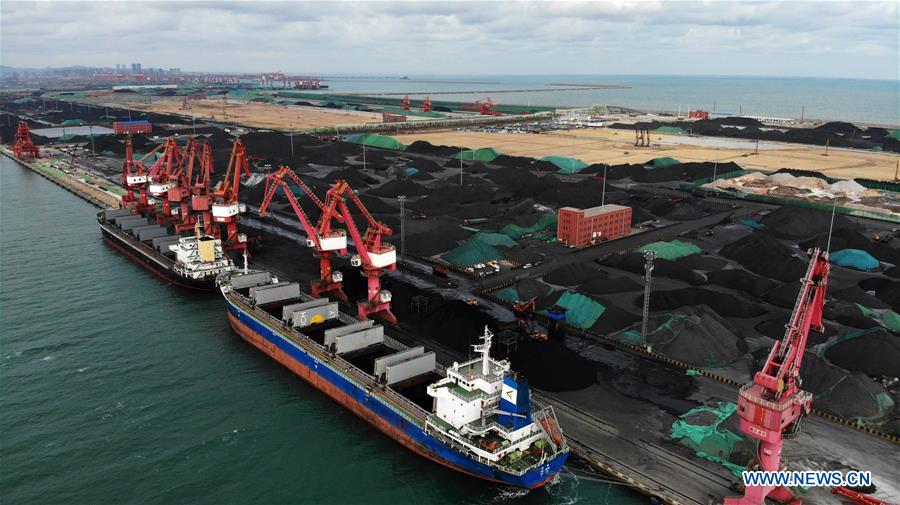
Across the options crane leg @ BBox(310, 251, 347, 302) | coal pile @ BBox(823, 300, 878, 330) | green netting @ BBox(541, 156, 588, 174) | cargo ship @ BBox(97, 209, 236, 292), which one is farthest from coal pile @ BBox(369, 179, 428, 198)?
coal pile @ BBox(823, 300, 878, 330)

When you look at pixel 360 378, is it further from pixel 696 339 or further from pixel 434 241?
pixel 434 241

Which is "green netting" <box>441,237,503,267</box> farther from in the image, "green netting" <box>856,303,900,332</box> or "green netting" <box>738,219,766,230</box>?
"green netting" <box>738,219,766,230</box>

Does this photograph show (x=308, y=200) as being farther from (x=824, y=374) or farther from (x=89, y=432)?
(x=824, y=374)

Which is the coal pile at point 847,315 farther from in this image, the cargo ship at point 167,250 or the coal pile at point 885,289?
the cargo ship at point 167,250

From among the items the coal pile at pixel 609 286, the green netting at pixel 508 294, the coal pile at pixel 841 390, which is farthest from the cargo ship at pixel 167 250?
the coal pile at pixel 841 390

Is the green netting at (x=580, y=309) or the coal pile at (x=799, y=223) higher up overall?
the coal pile at (x=799, y=223)

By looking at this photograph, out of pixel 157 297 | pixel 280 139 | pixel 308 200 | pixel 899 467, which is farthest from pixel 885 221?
pixel 280 139
